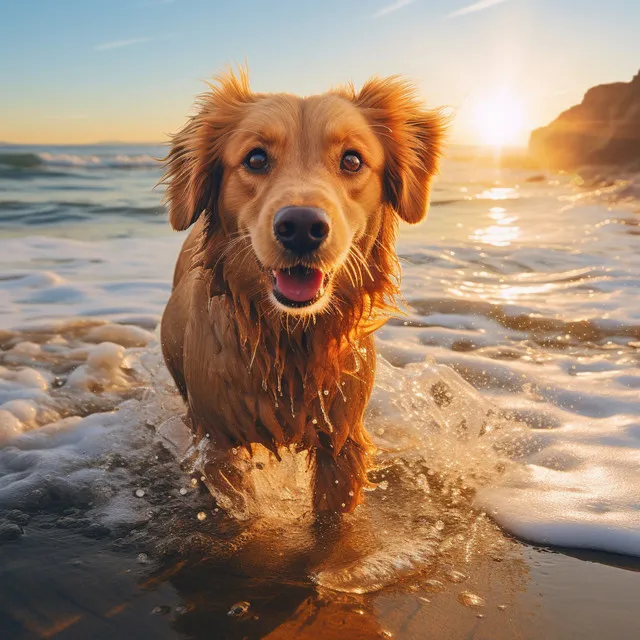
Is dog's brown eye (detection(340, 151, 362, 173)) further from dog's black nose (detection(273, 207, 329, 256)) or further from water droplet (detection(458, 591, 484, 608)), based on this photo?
water droplet (detection(458, 591, 484, 608))

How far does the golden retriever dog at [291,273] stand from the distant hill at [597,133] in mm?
24647

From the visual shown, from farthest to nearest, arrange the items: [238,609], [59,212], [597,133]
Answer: [597,133], [59,212], [238,609]

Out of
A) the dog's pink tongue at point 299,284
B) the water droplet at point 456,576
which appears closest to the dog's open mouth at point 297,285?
the dog's pink tongue at point 299,284

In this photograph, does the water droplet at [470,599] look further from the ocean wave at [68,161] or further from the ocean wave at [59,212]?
the ocean wave at [68,161]

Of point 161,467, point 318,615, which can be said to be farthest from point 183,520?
point 318,615

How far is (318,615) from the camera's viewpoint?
259 centimetres

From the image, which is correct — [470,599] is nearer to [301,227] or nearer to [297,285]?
[297,285]

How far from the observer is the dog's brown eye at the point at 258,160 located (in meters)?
3.04

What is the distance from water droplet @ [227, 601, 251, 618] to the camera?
2568 mm

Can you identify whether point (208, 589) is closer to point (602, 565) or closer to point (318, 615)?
point (318, 615)

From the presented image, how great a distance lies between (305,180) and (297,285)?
0.42 m

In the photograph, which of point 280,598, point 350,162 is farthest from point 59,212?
point 280,598

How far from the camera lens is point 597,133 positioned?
30.2 meters

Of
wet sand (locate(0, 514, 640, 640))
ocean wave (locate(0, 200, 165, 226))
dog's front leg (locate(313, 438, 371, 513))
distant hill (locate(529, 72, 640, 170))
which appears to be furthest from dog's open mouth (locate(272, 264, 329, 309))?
distant hill (locate(529, 72, 640, 170))
